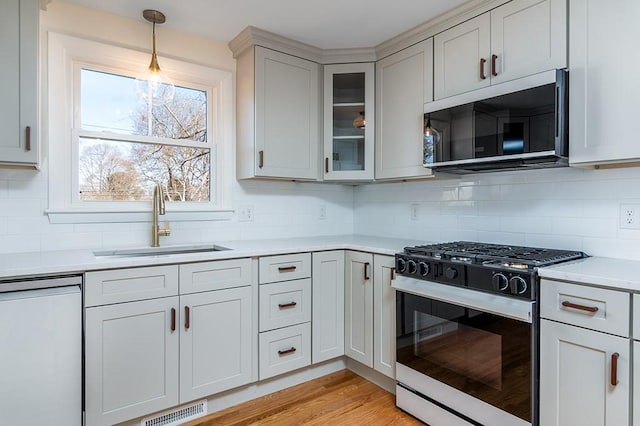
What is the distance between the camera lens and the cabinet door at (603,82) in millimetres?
1581

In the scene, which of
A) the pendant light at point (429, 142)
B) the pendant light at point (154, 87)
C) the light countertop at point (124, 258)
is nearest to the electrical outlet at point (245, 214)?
the light countertop at point (124, 258)

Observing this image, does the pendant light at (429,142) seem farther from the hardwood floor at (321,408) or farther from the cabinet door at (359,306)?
the hardwood floor at (321,408)

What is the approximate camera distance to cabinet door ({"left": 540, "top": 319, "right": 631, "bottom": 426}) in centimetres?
136

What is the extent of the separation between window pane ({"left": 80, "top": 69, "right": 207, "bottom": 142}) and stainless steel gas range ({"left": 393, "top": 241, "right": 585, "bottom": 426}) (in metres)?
1.78

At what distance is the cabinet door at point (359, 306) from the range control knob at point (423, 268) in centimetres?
46

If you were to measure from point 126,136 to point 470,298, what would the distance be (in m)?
2.29

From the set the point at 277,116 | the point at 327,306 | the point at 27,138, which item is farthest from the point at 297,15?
the point at 327,306

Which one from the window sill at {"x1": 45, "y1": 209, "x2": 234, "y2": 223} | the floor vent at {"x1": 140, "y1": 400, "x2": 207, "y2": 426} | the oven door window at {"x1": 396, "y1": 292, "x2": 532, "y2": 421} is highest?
the window sill at {"x1": 45, "y1": 209, "x2": 234, "y2": 223}

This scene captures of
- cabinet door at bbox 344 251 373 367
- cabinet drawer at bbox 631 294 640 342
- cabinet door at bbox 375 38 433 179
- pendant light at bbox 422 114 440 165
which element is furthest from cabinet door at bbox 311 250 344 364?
cabinet drawer at bbox 631 294 640 342

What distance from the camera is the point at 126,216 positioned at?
2381mm

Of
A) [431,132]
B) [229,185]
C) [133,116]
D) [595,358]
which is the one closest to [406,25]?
[431,132]

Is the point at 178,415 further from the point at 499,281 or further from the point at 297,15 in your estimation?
the point at 297,15

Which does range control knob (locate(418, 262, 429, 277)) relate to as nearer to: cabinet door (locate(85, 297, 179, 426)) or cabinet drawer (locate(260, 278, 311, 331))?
cabinet drawer (locate(260, 278, 311, 331))

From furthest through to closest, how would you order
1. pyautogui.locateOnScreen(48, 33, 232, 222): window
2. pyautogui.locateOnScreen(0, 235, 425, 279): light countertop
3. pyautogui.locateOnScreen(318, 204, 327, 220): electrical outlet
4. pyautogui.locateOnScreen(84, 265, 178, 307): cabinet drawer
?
pyautogui.locateOnScreen(318, 204, 327, 220): electrical outlet
pyautogui.locateOnScreen(48, 33, 232, 222): window
pyautogui.locateOnScreen(84, 265, 178, 307): cabinet drawer
pyautogui.locateOnScreen(0, 235, 425, 279): light countertop
